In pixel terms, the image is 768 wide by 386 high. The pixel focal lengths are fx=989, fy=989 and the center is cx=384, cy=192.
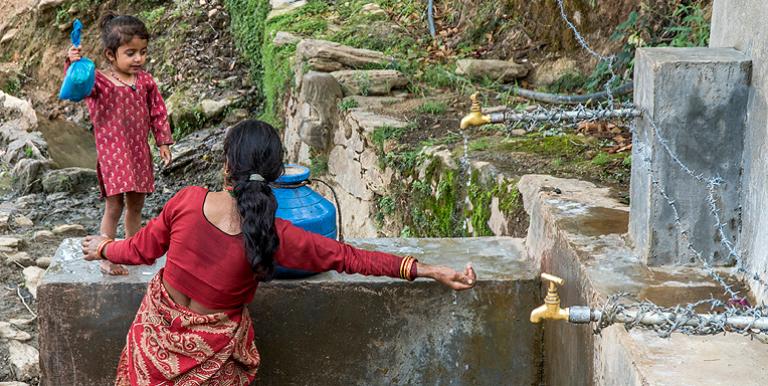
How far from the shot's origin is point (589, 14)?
23.6 feet

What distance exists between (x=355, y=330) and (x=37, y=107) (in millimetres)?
9805

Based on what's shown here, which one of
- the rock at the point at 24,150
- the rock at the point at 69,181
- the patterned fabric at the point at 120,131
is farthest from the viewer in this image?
the rock at the point at 24,150

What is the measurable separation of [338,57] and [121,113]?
3.64 meters

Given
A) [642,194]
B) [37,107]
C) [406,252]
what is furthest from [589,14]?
[37,107]

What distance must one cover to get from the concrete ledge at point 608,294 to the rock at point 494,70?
9.40 feet

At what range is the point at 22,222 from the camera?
7.80 metres

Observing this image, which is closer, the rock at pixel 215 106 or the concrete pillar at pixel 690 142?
the concrete pillar at pixel 690 142

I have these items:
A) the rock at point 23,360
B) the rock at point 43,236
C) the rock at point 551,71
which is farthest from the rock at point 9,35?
the rock at point 23,360

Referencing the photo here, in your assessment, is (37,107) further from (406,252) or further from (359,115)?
(406,252)

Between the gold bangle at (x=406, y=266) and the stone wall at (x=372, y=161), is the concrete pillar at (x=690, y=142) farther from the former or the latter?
the stone wall at (x=372, y=161)

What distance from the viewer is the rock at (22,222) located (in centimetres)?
775

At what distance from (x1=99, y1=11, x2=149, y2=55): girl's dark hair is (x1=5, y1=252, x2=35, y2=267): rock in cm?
261

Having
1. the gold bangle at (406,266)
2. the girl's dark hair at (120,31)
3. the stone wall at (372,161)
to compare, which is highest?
the girl's dark hair at (120,31)

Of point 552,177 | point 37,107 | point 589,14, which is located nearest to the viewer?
point 552,177
